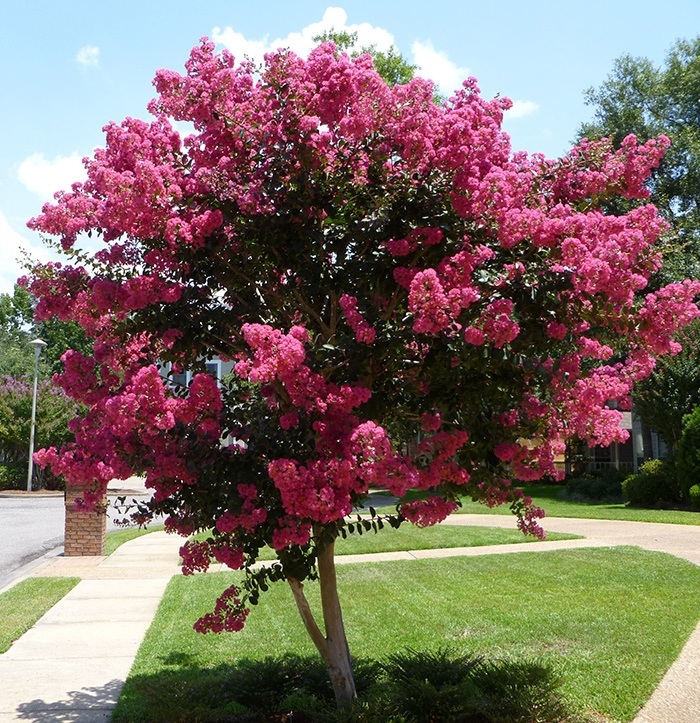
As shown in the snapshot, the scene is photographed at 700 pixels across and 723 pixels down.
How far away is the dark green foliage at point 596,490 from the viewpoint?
73.2 ft

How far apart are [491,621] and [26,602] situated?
17.3 feet

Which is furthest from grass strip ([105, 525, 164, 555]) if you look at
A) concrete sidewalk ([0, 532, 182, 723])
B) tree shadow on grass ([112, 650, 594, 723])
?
tree shadow on grass ([112, 650, 594, 723])

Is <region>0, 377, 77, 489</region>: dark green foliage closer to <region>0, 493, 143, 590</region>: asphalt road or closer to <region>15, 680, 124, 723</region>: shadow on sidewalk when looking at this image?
<region>0, 493, 143, 590</region>: asphalt road

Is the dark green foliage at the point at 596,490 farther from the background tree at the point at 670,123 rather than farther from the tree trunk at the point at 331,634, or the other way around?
the tree trunk at the point at 331,634

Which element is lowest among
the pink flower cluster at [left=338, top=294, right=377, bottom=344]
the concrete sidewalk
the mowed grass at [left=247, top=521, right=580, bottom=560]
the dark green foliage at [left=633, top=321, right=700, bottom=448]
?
the concrete sidewalk

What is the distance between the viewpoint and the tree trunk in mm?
5125

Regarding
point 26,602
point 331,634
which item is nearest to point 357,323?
point 331,634

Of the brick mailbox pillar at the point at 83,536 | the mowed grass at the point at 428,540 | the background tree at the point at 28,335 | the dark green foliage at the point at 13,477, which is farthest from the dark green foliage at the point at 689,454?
the background tree at the point at 28,335

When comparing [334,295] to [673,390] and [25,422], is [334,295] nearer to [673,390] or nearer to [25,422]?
[673,390]

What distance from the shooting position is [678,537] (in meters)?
13.3

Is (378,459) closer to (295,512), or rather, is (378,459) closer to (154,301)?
(295,512)

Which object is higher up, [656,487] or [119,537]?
[656,487]

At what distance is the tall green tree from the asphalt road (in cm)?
2046

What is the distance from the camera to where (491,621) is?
26.0 feet
